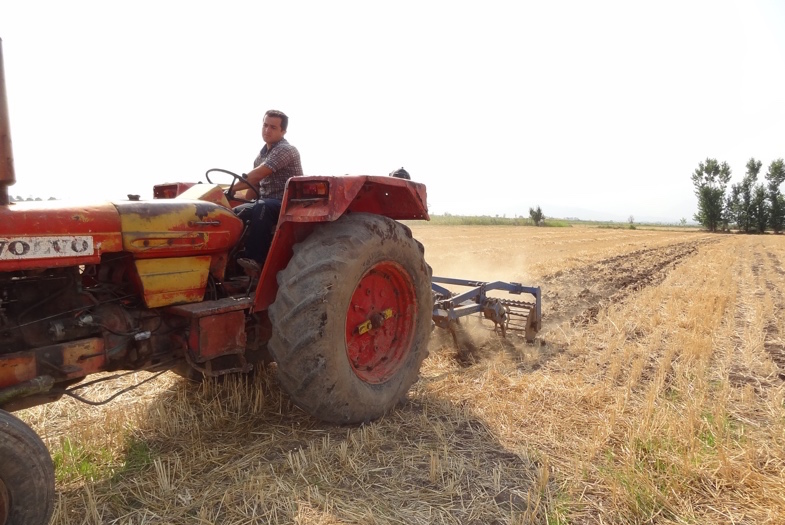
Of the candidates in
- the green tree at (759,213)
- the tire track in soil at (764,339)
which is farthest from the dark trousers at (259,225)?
the green tree at (759,213)

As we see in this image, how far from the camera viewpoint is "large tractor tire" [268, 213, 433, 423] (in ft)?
9.16

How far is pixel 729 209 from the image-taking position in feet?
165

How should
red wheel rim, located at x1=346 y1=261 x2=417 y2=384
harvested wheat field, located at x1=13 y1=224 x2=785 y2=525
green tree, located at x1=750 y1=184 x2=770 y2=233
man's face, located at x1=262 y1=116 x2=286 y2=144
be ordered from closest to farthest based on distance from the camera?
harvested wheat field, located at x1=13 y1=224 x2=785 y2=525 → red wheel rim, located at x1=346 y1=261 x2=417 y2=384 → man's face, located at x1=262 y1=116 x2=286 y2=144 → green tree, located at x1=750 y1=184 x2=770 y2=233

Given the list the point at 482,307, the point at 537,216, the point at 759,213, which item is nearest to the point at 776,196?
the point at 759,213

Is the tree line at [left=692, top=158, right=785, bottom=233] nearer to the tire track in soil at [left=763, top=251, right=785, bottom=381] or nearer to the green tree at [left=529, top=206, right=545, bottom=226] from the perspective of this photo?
the green tree at [left=529, top=206, right=545, bottom=226]

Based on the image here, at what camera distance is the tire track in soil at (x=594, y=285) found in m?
6.84

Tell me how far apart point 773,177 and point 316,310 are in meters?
63.2

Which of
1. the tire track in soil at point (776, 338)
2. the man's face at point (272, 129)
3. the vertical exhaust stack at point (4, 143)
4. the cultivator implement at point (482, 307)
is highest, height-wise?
the man's face at point (272, 129)

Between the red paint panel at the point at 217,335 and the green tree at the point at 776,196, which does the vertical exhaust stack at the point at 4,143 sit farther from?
the green tree at the point at 776,196

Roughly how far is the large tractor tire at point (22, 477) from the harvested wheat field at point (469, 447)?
0.37 m

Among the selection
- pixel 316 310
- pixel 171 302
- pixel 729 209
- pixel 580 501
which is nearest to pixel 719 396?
pixel 580 501

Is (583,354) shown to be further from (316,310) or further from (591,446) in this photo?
(316,310)

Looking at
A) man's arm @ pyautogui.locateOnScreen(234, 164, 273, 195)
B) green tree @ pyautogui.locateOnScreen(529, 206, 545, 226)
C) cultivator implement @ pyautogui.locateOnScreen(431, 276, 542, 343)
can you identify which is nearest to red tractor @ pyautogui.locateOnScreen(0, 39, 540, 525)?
man's arm @ pyautogui.locateOnScreen(234, 164, 273, 195)

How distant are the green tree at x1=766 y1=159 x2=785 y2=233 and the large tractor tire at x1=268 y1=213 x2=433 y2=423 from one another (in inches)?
2253
